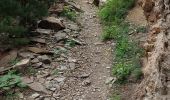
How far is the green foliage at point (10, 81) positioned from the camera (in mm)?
8398

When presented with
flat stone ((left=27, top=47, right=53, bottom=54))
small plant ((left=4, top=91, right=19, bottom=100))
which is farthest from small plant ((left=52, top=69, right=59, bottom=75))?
small plant ((left=4, top=91, right=19, bottom=100))

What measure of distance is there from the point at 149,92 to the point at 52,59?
4.78 m

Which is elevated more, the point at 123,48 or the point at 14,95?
the point at 123,48

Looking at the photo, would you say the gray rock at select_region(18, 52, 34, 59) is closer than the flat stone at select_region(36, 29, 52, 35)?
Yes

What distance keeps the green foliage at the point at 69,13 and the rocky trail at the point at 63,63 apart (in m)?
0.50

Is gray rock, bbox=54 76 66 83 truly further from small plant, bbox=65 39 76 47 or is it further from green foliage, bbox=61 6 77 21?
green foliage, bbox=61 6 77 21

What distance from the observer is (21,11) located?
32.2 ft

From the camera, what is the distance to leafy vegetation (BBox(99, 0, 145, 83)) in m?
8.82

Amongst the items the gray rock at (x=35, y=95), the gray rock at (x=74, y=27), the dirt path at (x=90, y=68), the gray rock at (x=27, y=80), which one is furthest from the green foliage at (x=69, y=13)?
the gray rock at (x=35, y=95)

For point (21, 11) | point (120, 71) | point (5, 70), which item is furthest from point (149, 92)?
point (21, 11)

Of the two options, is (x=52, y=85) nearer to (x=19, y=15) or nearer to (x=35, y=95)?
(x=35, y=95)

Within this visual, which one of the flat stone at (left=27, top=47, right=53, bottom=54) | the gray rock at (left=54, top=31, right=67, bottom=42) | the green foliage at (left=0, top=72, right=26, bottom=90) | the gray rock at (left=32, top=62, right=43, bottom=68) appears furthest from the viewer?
the gray rock at (left=54, top=31, right=67, bottom=42)

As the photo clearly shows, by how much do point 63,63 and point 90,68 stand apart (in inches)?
30.4

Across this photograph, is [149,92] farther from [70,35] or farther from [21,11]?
[70,35]
